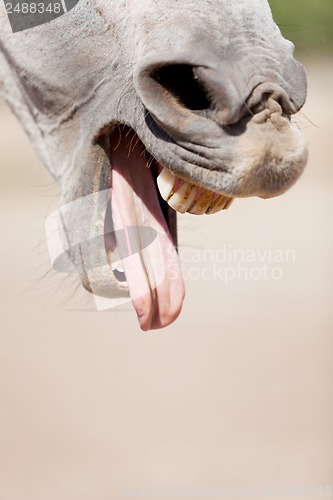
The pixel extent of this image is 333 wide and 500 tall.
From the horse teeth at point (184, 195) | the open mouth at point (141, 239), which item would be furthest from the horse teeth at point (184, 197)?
the open mouth at point (141, 239)

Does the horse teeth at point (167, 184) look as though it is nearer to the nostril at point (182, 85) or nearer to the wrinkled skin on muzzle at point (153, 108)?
the wrinkled skin on muzzle at point (153, 108)

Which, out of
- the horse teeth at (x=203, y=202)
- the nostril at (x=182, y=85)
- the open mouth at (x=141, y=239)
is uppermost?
the nostril at (x=182, y=85)

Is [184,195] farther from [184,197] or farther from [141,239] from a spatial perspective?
[141,239]

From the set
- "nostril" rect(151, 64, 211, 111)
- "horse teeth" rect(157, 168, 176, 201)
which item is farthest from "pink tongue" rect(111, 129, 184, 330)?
"nostril" rect(151, 64, 211, 111)

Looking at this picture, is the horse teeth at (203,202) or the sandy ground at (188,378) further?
the sandy ground at (188,378)

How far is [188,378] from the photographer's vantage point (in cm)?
378

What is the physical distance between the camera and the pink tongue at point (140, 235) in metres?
1.47

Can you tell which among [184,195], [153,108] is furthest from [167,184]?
[153,108]

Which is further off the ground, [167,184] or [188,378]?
[167,184]

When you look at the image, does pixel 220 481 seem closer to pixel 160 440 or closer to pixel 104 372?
pixel 160 440

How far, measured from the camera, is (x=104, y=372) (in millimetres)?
3840

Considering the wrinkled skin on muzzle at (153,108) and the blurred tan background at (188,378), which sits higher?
the wrinkled skin on muzzle at (153,108)

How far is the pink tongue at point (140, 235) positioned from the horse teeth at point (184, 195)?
16cm

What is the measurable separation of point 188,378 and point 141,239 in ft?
7.69
